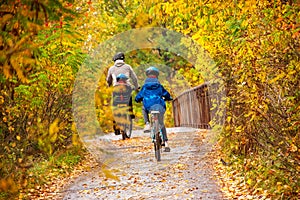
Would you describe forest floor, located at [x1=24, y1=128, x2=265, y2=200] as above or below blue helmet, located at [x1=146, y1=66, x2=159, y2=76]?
below

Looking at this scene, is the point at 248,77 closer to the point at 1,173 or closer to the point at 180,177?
the point at 180,177

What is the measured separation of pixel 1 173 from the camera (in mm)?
7676

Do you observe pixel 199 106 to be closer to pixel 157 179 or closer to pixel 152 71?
pixel 152 71

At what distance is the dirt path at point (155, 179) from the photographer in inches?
332

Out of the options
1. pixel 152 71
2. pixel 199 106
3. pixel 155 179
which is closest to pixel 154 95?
pixel 152 71

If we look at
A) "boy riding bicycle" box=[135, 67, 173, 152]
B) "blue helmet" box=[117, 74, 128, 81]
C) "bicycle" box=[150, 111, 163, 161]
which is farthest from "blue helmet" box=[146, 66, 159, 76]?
"blue helmet" box=[117, 74, 128, 81]

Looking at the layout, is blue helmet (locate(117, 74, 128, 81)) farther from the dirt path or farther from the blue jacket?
the blue jacket

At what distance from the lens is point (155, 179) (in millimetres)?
9695

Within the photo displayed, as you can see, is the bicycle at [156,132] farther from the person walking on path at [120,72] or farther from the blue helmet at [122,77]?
the person walking on path at [120,72]

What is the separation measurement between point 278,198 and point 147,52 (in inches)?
1151

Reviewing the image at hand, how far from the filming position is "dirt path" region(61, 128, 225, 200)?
844 cm

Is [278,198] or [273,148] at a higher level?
[273,148]

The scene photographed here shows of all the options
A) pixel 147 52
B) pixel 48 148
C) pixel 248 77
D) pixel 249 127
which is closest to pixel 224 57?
pixel 249 127

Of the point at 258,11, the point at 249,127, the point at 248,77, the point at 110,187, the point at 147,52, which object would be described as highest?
the point at 147,52
